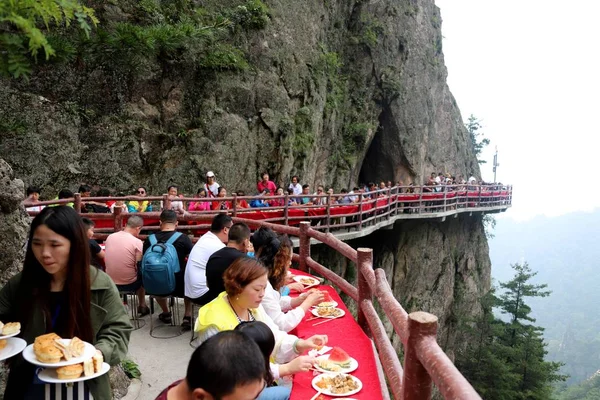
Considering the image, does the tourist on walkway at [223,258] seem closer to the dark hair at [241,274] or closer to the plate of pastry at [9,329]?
the dark hair at [241,274]

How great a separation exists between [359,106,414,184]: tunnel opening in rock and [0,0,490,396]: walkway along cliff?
0.07m

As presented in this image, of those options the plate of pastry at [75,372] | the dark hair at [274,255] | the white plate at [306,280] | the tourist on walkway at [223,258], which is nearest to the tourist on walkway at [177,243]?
the tourist on walkway at [223,258]

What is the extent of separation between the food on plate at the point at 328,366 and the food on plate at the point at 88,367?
55.6 inches

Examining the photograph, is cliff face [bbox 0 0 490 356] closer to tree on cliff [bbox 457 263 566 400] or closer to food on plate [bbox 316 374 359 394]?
tree on cliff [bbox 457 263 566 400]

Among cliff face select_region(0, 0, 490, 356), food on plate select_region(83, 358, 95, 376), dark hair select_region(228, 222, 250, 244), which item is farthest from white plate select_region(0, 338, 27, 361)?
cliff face select_region(0, 0, 490, 356)

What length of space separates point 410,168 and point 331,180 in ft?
A: 18.5

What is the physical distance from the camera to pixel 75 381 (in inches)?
62.0

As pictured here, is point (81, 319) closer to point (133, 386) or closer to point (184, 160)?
point (133, 386)

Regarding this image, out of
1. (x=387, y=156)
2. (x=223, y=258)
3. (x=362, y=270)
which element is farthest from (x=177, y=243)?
(x=387, y=156)

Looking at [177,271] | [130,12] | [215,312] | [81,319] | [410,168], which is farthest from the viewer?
[410,168]

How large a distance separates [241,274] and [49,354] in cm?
102

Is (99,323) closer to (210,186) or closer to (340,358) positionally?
(340,358)

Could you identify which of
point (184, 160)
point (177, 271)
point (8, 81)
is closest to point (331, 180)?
point (184, 160)

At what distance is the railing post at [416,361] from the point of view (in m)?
1.68
